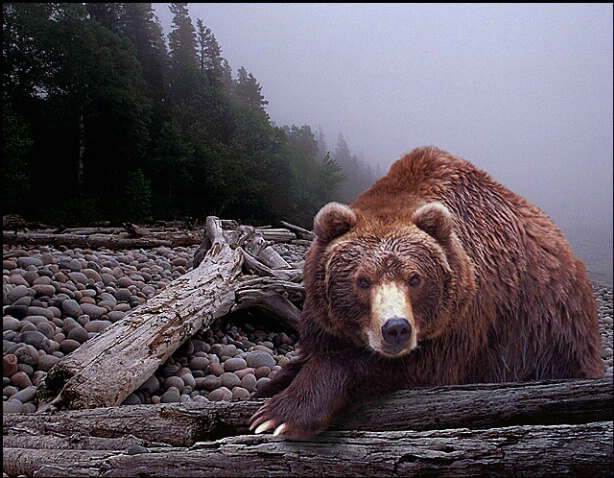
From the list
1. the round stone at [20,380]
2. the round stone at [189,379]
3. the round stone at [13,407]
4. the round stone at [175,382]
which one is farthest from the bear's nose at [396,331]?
the round stone at [20,380]

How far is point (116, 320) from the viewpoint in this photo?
351 centimetres

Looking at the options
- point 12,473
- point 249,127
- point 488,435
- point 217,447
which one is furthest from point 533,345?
point 12,473

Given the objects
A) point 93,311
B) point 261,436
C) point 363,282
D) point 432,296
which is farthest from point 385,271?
point 93,311

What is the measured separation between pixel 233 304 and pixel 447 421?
2760 mm

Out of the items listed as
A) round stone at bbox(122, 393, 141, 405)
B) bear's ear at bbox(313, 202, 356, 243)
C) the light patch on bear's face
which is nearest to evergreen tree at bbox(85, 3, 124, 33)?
bear's ear at bbox(313, 202, 356, 243)

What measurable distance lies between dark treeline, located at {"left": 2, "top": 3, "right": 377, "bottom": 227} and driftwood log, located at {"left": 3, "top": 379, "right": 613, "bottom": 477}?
0.98 metres

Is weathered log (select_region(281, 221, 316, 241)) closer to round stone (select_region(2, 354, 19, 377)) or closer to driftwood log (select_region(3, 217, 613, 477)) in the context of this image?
driftwood log (select_region(3, 217, 613, 477))

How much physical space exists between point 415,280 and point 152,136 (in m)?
1.42

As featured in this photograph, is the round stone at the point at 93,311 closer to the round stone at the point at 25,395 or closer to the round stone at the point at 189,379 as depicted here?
the round stone at the point at 25,395

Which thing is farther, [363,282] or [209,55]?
[209,55]

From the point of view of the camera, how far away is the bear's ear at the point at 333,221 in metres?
2.06

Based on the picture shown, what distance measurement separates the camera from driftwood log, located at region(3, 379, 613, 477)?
1.37 meters

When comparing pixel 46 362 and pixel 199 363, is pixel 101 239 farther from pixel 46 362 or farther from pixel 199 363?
pixel 199 363

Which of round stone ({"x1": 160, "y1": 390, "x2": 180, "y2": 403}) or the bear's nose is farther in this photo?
round stone ({"x1": 160, "y1": 390, "x2": 180, "y2": 403})
